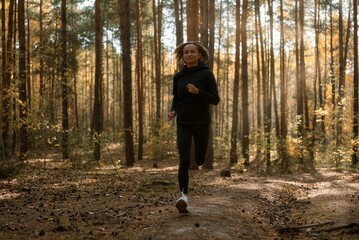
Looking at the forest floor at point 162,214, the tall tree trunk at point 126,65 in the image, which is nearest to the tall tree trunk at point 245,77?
the tall tree trunk at point 126,65

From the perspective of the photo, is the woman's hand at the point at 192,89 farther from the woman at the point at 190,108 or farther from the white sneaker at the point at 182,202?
the white sneaker at the point at 182,202

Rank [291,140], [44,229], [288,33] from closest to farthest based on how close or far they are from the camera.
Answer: [44,229] < [291,140] < [288,33]

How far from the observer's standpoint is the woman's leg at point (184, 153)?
5453 millimetres

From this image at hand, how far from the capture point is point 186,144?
18.0 feet

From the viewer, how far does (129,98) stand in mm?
16531

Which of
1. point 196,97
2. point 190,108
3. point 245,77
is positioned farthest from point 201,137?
point 245,77

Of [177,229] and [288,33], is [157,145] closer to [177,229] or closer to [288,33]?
[288,33]

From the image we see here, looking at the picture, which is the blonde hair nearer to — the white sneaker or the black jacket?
the black jacket

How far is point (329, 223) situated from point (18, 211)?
4.75 metres

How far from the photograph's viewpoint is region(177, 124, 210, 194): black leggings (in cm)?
546

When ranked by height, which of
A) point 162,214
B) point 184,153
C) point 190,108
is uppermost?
point 190,108

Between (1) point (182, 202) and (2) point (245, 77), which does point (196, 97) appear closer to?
(1) point (182, 202)

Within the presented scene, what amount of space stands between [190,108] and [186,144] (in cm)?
51

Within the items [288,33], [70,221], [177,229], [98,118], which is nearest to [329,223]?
[177,229]
